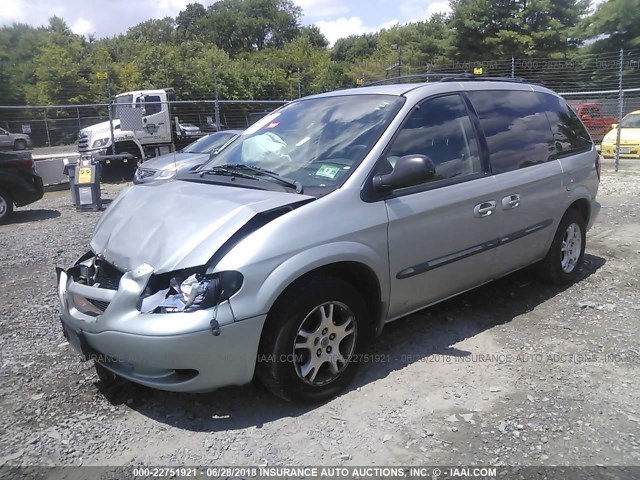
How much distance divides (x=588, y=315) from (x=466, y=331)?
1133 millimetres

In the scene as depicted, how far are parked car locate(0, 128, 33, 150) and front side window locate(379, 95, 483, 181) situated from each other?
933 inches

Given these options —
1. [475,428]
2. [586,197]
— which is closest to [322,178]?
[475,428]

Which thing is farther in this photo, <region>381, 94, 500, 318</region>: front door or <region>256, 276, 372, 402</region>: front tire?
<region>381, 94, 500, 318</region>: front door

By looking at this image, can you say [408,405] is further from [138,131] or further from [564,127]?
[138,131]

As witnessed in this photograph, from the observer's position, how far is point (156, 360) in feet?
9.18

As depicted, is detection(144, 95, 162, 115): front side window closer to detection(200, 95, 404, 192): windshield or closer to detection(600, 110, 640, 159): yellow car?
detection(600, 110, 640, 159): yellow car

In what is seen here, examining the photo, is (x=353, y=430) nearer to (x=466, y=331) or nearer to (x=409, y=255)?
(x=409, y=255)

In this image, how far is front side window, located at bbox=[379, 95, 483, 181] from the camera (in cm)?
366

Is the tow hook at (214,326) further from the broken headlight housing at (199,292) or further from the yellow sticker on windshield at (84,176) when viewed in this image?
the yellow sticker on windshield at (84,176)

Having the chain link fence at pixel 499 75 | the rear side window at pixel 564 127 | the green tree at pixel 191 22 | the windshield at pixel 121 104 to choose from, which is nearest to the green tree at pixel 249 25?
the green tree at pixel 191 22

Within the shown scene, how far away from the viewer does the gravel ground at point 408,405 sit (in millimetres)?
2805

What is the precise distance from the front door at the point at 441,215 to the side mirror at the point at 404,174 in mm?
118

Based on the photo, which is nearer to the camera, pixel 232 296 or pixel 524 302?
pixel 232 296

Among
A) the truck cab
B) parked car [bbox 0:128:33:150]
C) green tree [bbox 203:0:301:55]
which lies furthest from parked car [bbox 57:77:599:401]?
green tree [bbox 203:0:301:55]
